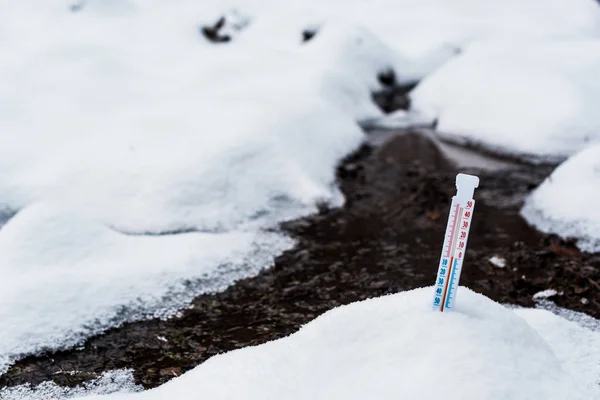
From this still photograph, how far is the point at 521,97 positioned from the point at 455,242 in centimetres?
976

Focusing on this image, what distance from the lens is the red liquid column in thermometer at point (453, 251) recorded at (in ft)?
11.1

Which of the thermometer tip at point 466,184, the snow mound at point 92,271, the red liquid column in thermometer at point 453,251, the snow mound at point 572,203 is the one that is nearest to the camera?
the thermometer tip at point 466,184

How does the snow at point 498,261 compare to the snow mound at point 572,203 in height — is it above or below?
below

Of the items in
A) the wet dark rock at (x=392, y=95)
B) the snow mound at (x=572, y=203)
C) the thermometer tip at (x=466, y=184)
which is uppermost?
the thermometer tip at (x=466, y=184)

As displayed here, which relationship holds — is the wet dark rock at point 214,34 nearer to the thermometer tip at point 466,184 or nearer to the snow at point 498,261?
the snow at point 498,261

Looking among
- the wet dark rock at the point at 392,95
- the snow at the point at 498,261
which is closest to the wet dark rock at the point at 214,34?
the wet dark rock at the point at 392,95

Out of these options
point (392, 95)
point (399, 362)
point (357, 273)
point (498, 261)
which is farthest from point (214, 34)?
point (399, 362)

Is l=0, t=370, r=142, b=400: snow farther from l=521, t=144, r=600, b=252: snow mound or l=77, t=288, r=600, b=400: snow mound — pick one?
l=521, t=144, r=600, b=252: snow mound

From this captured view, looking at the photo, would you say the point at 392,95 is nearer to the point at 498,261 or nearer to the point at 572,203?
the point at 572,203

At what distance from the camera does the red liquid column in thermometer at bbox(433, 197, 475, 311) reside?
337cm

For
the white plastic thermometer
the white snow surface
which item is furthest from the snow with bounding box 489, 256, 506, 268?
the white plastic thermometer

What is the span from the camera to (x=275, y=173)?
889cm

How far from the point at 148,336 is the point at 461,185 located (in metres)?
3.74

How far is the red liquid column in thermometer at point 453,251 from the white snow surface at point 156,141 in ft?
11.4
